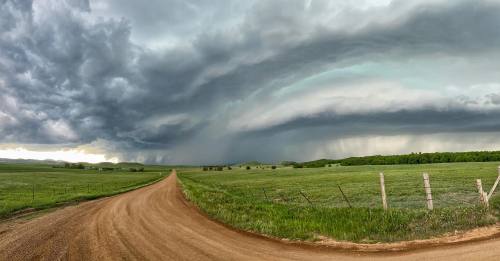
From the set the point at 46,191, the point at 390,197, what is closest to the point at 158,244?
the point at 390,197

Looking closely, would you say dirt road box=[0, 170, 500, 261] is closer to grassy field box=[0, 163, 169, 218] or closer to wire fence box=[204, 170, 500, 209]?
wire fence box=[204, 170, 500, 209]

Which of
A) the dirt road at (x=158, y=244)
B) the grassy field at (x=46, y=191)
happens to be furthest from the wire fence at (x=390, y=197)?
the grassy field at (x=46, y=191)

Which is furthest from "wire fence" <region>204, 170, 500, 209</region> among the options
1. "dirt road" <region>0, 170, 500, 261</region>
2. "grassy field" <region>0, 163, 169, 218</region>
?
"grassy field" <region>0, 163, 169, 218</region>

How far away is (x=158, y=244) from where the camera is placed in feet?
52.7

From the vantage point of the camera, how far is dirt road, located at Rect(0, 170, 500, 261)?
13.6 meters

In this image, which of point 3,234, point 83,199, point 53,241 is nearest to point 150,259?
point 53,241

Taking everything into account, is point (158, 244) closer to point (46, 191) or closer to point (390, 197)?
point (390, 197)

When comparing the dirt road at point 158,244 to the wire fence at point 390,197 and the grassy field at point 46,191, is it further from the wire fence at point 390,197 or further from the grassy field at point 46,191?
the grassy field at point 46,191

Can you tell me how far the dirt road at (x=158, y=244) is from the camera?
13.6 meters

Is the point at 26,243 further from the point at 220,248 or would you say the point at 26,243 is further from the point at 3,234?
the point at 220,248

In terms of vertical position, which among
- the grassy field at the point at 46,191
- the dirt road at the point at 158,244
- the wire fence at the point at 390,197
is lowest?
the wire fence at the point at 390,197

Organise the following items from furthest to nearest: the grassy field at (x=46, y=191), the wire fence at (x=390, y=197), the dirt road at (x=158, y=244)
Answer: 1. the grassy field at (x=46, y=191)
2. the wire fence at (x=390, y=197)
3. the dirt road at (x=158, y=244)

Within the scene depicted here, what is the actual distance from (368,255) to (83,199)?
1564 inches

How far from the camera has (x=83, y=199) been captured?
44719 millimetres
